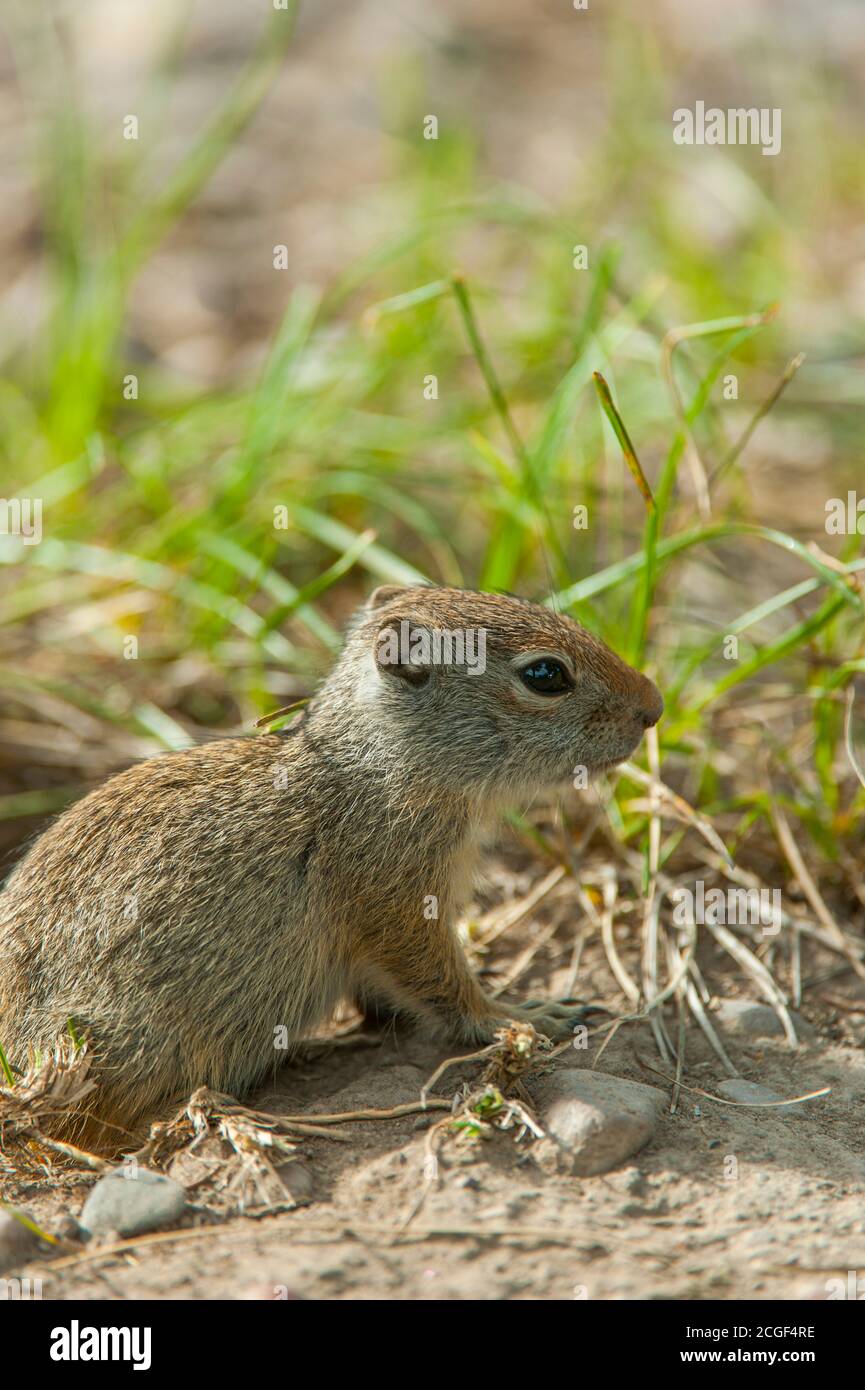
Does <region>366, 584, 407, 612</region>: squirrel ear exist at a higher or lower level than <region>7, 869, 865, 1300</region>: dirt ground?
higher

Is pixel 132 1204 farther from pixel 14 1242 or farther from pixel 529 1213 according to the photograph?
pixel 529 1213

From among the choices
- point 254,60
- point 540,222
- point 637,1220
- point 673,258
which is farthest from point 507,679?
point 254,60

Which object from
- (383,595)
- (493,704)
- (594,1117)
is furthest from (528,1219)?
(383,595)

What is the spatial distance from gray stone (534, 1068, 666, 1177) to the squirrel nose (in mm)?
1162

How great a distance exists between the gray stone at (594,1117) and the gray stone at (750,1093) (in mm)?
247

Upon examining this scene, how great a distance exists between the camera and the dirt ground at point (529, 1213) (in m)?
3.38

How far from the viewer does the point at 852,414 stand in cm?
786

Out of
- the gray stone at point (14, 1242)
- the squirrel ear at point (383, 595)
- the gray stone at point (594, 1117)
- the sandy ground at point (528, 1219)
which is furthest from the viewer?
the squirrel ear at point (383, 595)

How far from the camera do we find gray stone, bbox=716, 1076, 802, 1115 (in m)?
4.22

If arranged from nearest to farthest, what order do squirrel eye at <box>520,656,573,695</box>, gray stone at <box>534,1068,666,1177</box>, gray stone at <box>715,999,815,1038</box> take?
gray stone at <box>534,1068,666,1177</box>, squirrel eye at <box>520,656,573,695</box>, gray stone at <box>715,999,815,1038</box>

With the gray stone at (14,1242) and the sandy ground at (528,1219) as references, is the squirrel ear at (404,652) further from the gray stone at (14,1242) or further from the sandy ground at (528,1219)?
the gray stone at (14,1242)

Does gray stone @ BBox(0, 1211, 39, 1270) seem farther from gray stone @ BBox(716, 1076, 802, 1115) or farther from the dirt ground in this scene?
gray stone @ BBox(716, 1076, 802, 1115)

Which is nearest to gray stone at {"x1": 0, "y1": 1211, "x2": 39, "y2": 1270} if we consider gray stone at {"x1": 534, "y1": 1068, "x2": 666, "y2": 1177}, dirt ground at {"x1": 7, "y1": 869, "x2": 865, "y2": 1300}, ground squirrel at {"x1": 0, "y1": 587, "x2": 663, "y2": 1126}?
dirt ground at {"x1": 7, "y1": 869, "x2": 865, "y2": 1300}

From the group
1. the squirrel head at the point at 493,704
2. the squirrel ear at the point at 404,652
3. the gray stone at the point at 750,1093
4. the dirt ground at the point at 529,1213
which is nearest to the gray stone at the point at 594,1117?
the dirt ground at the point at 529,1213
